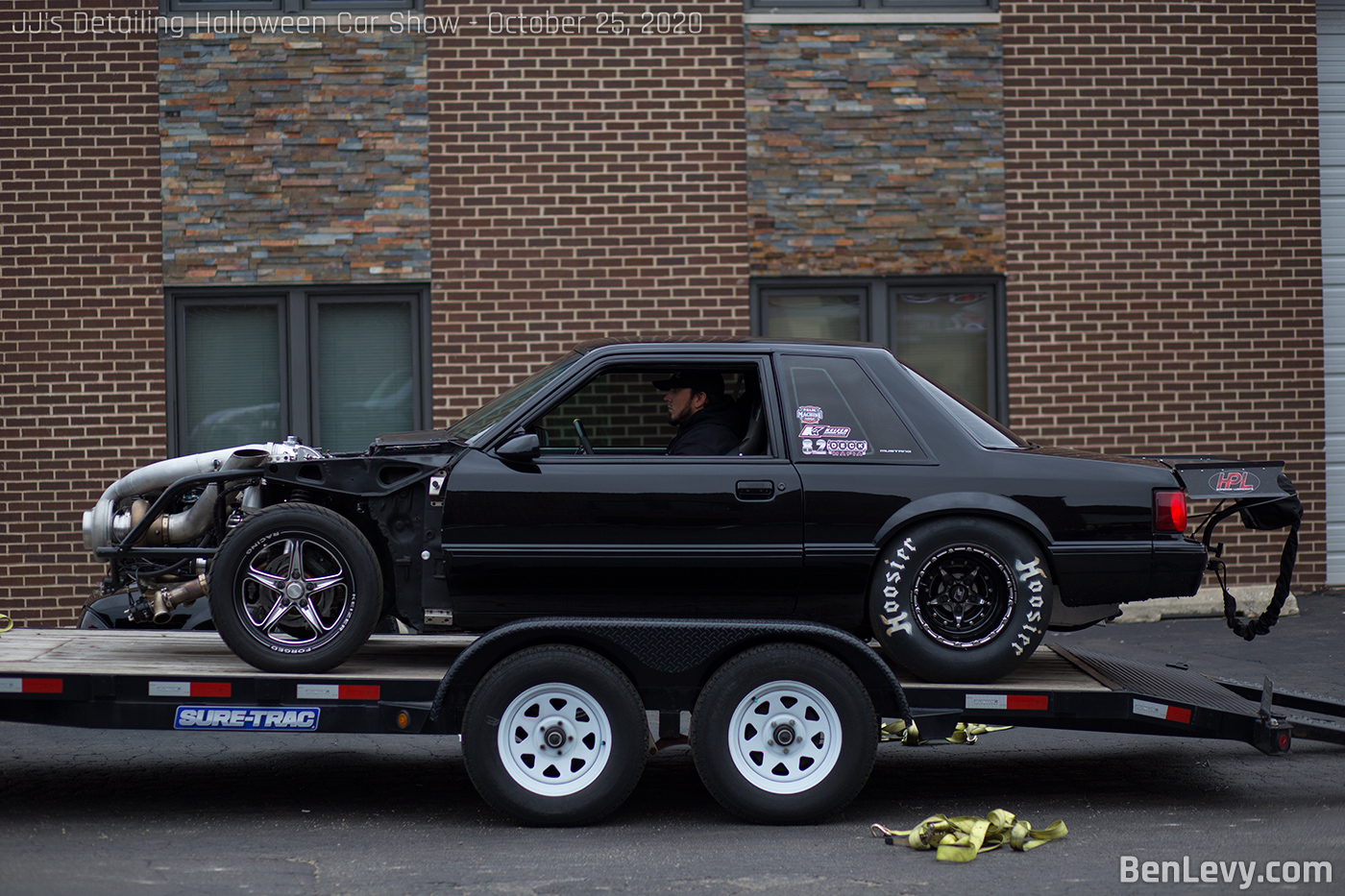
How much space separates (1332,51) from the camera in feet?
39.0

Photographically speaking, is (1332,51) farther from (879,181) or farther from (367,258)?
(367,258)

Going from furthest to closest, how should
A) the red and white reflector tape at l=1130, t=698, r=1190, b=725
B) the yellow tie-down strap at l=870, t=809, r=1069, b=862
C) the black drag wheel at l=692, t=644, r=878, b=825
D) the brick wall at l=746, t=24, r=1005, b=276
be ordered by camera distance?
the brick wall at l=746, t=24, r=1005, b=276 → the red and white reflector tape at l=1130, t=698, r=1190, b=725 → the black drag wheel at l=692, t=644, r=878, b=825 → the yellow tie-down strap at l=870, t=809, r=1069, b=862

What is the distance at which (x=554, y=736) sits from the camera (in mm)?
5363

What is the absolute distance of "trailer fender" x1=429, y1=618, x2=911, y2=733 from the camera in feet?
17.6

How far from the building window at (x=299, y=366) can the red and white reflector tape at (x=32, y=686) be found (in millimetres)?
5650

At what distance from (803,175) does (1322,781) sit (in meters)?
6.52

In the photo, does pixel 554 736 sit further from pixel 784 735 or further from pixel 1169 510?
pixel 1169 510

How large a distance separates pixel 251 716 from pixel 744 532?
2209 mm


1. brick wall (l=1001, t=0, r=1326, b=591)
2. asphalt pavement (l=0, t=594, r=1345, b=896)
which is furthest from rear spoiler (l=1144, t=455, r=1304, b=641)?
brick wall (l=1001, t=0, r=1326, b=591)

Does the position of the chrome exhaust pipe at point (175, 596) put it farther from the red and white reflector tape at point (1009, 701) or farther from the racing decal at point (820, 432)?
the red and white reflector tape at point (1009, 701)

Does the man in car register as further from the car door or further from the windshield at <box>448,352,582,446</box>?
the windshield at <box>448,352,582,446</box>

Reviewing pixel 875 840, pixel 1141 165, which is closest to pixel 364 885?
pixel 875 840

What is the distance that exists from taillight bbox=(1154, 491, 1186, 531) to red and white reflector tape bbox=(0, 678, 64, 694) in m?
4.73

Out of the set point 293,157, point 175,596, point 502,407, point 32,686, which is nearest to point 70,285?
point 293,157
